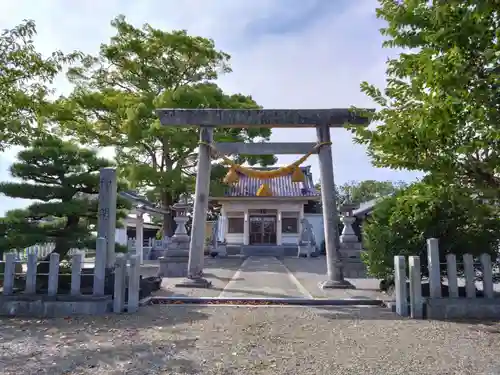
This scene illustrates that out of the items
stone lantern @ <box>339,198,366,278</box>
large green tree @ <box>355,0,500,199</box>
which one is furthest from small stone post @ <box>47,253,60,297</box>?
stone lantern @ <box>339,198,366,278</box>

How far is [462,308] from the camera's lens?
22.1 feet

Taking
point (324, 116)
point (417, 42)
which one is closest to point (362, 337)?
point (417, 42)

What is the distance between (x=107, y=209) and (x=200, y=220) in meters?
2.50

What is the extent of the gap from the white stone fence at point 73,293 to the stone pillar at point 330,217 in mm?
4483

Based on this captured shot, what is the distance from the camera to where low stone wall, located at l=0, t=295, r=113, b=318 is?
6922mm

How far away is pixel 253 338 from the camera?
5504 mm

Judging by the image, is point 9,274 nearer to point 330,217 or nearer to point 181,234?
point 330,217

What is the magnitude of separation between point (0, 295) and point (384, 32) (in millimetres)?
7064

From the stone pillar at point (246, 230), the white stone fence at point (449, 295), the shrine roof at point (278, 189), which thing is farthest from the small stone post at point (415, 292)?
the stone pillar at point (246, 230)

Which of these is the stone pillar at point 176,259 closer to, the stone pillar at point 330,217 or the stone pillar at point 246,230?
the stone pillar at point 330,217

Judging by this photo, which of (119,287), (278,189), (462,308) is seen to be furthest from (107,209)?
(278,189)

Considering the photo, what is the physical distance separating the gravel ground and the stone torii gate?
9.12ft

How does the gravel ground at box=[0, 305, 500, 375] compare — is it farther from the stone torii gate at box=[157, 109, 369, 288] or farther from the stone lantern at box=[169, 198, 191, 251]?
the stone lantern at box=[169, 198, 191, 251]

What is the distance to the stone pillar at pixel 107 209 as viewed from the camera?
8.04 m
